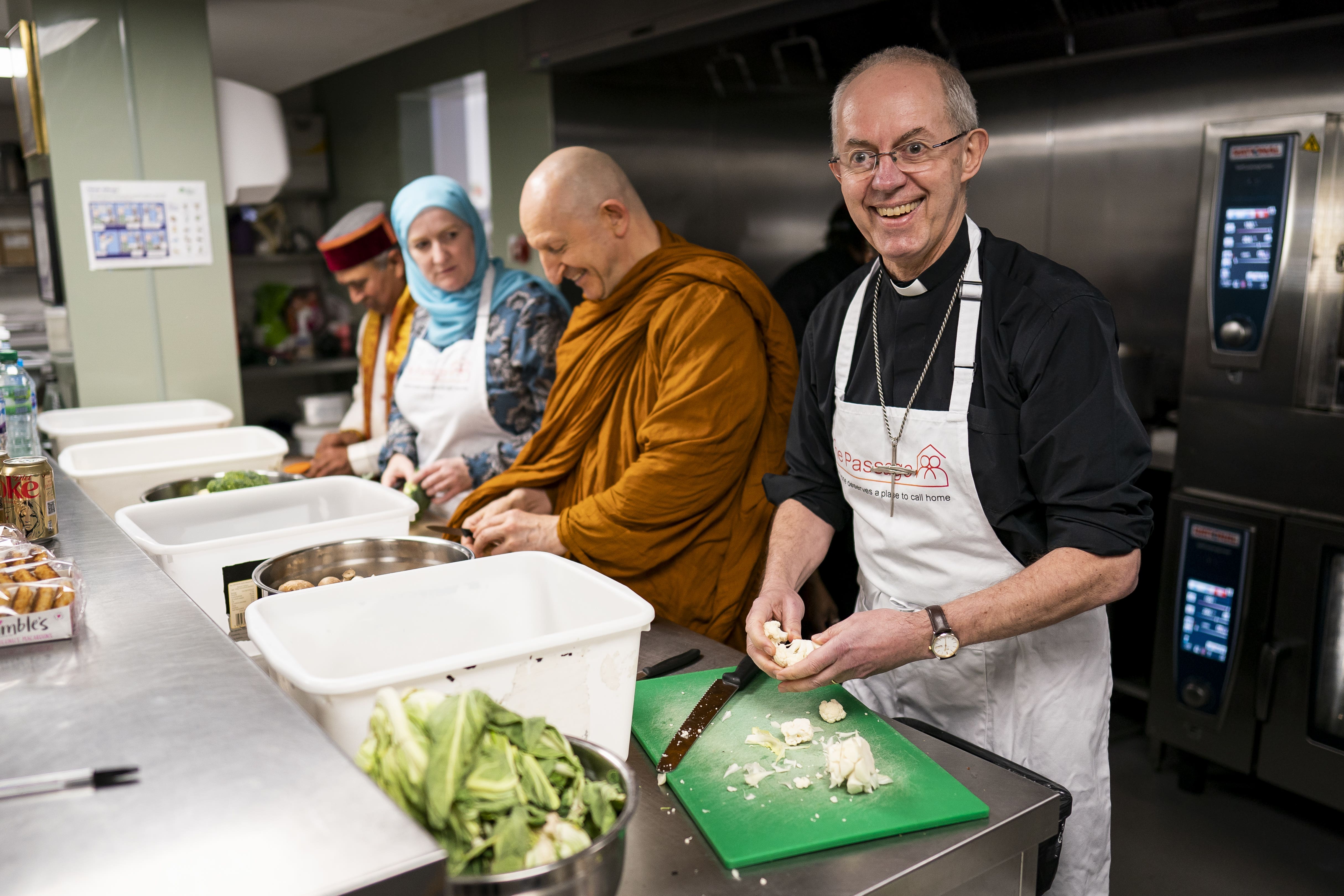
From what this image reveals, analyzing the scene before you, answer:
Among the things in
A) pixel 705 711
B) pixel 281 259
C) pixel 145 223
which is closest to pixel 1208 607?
pixel 705 711

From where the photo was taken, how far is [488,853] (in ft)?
2.42

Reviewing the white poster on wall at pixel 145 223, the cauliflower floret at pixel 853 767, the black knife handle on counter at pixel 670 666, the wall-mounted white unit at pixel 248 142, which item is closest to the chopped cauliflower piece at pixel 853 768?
the cauliflower floret at pixel 853 767

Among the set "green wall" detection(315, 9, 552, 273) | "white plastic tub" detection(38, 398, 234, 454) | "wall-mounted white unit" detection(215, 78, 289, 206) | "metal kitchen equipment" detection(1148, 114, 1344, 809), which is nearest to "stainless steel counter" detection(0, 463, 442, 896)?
"white plastic tub" detection(38, 398, 234, 454)

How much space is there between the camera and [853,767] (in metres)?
1.06

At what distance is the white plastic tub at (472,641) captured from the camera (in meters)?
0.93

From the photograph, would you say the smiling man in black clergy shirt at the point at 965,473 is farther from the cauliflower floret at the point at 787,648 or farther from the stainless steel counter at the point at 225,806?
the stainless steel counter at the point at 225,806

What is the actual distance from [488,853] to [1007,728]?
980mm

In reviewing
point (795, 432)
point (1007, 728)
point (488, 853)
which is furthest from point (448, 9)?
point (488, 853)

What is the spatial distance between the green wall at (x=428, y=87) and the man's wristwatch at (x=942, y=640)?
9.91 feet

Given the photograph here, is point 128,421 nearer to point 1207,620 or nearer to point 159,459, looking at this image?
point 159,459

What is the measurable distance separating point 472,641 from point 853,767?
0.51 m

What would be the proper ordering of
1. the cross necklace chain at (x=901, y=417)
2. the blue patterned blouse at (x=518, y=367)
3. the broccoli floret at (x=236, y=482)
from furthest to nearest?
the blue patterned blouse at (x=518, y=367) → the broccoli floret at (x=236, y=482) → the cross necklace chain at (x=901, y=417)

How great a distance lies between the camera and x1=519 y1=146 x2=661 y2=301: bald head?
197 centimetres

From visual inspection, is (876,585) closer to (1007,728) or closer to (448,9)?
(1007,728)
